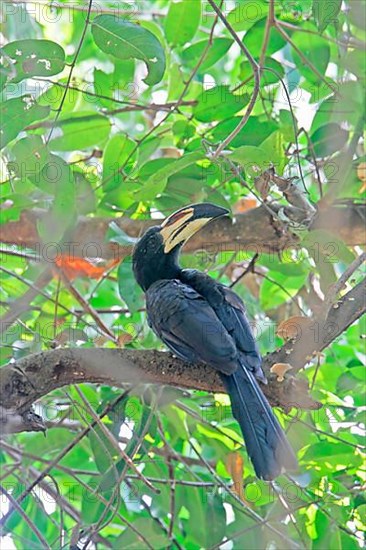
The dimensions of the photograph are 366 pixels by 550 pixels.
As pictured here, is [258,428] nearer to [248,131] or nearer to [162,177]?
[162,177]

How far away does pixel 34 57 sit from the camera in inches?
84.0

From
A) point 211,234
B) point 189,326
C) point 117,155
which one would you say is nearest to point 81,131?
point 117,155

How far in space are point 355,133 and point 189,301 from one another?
74 centimetres

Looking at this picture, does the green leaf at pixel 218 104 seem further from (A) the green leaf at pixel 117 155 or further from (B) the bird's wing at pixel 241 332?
(B) the bird's wing at pixel 241 332

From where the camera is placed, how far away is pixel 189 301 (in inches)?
86.0

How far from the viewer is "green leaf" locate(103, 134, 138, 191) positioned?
2570mm

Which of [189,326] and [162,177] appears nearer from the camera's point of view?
[189,326]

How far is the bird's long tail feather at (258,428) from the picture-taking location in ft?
5.95

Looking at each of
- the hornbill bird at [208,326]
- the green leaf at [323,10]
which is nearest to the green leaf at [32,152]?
the hornbill bird at [208,326]

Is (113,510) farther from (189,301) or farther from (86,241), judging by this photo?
(86,241)

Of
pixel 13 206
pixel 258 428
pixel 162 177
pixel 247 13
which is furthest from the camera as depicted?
pixel 13 206

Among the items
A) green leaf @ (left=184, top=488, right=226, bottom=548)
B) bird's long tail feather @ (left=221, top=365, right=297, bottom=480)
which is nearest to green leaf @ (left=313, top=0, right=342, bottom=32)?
bird's long tail feather @ (left=221, top=365, right=297, bottom=480)

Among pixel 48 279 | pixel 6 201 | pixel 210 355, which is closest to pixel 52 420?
pixel 48 279

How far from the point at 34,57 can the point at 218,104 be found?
61cm
